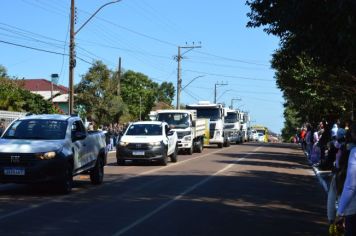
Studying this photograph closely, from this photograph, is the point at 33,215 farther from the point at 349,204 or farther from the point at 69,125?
the point at 349,204

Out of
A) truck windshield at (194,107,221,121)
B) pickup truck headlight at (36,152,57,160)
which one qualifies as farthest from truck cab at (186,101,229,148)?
pickup truck headlight at (36,152,57,160)

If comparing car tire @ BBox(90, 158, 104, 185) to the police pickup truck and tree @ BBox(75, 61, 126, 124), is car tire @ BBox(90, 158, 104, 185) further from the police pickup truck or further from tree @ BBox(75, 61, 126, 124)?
tree @ BBox(75, 61, 126, 124)

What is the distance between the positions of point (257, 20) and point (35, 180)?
5.65m

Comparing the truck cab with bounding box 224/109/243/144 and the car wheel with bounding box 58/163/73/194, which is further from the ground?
the truck cab with bounding box 224/109/243/144

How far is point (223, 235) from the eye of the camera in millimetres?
9258

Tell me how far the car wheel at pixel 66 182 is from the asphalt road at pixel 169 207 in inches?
8.2

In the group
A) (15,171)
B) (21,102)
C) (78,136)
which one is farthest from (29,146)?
(21,102)

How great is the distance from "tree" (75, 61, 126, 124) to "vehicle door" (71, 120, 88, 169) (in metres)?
45.8

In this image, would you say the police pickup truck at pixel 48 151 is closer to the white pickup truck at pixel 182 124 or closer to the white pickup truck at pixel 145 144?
the white pickup truck at pixel 145 144

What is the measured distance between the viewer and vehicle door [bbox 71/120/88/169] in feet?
47.6

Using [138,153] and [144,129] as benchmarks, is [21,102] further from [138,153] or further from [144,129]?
[138,153]

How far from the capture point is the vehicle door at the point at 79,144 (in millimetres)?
14508

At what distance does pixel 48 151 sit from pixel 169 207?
9.78 feet

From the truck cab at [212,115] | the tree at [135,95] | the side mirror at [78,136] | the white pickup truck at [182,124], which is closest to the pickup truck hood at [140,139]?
the side mirror at [78,136]
